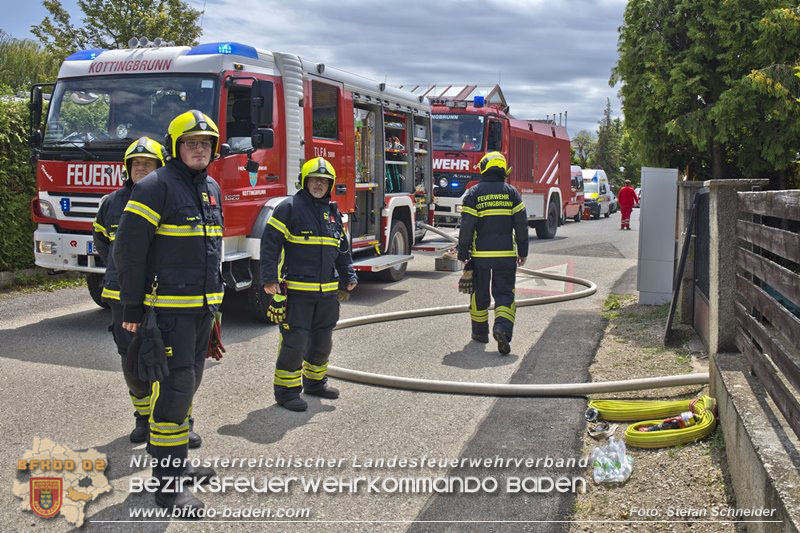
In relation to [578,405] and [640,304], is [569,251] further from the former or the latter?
[578,405]

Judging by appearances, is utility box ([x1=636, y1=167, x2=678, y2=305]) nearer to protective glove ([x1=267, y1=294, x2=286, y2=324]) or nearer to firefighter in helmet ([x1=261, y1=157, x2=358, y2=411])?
firefighter in helmet ([x1=261, y1=157, x2=358, y2=411])

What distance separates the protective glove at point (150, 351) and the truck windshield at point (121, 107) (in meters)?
4.54

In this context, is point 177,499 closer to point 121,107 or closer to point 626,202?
point 121,107

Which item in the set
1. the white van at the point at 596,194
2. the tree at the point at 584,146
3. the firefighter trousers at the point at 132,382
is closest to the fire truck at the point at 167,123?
the firefighter trousers at the point at 132,382

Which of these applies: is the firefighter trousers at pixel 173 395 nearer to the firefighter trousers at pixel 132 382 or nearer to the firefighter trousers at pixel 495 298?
the firefighter trousers at pixel 132 382

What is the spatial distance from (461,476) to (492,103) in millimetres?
15952

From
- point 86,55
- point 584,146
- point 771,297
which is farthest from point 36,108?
point 584,146

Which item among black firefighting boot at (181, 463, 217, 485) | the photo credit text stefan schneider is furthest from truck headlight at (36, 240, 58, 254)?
black firefighting boot at (181, 463, 217, 485)

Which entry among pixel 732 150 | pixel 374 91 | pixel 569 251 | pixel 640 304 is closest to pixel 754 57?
pixel 732 150

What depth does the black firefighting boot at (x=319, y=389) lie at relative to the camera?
6.08 m

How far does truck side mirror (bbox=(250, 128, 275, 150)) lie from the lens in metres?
8.13

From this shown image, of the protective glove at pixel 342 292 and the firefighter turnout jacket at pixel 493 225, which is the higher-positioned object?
the firefighter turnout jacket at pixel 493 225

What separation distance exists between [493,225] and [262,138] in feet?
8.05

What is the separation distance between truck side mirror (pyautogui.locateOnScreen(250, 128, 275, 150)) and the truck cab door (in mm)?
1308
